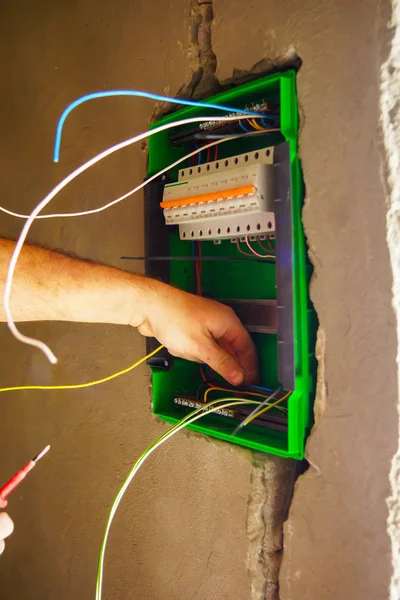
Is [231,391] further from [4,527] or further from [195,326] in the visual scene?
[4,527]

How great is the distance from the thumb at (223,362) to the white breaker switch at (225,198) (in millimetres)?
267

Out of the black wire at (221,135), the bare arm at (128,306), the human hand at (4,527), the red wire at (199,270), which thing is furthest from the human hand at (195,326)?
the human hand at (4,527)

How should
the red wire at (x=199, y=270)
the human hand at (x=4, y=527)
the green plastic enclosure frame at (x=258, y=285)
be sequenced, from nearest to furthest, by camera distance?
the human hand at (x=4, y=527) < the green plastic enclosure frame at (x=258, y=285) < the red wire at (x=199, y=270)

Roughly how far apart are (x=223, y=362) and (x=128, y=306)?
26 cm

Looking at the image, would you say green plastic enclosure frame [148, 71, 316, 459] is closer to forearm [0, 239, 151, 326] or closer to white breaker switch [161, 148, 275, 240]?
white breaker switch [161, 148, 275, 240]

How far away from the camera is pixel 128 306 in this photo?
1.16 meters

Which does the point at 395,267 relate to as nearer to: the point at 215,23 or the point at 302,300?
the point at 302,300

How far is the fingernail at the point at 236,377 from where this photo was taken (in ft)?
3.78

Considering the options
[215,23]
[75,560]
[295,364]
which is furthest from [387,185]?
[75,560]

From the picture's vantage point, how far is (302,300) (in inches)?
38.8

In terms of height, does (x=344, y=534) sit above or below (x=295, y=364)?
below

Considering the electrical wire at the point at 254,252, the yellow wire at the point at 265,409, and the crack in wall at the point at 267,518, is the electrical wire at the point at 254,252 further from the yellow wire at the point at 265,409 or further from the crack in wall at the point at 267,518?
the crack in wall at the point at 267,518

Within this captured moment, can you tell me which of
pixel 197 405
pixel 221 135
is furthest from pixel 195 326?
pixel 221 135

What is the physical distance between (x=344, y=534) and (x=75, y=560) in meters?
1.08
